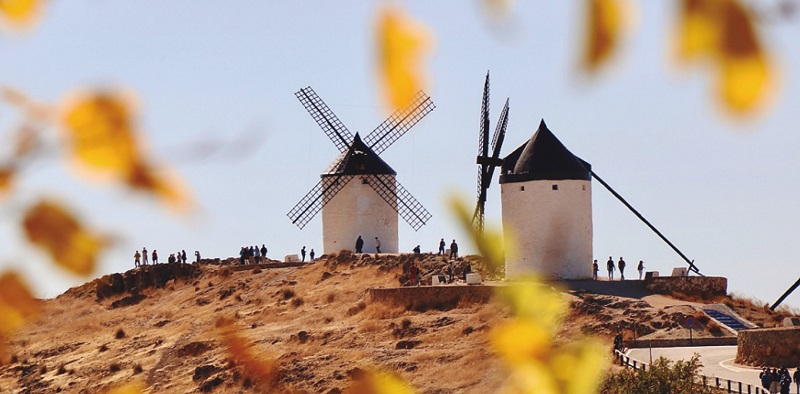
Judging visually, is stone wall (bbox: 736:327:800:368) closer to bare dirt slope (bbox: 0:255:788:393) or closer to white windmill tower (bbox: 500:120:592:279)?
bare dirt slope (bbox: 0:255:788:393)

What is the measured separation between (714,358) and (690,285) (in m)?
8.59

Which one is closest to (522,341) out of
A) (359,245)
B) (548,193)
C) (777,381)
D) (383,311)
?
(777,381)

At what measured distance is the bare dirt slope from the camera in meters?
31.8

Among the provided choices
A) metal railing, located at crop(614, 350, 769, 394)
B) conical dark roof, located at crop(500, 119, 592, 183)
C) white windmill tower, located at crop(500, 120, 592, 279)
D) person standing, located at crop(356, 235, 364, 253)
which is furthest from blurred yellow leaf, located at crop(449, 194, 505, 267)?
person standing, located at crop(356, 235, 364, 253)

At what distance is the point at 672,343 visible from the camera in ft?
102

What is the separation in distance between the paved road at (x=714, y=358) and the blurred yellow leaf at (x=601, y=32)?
23.9m

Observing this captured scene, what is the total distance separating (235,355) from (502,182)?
35696 millimetres

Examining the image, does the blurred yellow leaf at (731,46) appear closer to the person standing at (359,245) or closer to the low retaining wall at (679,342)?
the low retaining wall at (679,342)

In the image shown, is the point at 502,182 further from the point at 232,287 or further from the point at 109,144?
the point at 109,144

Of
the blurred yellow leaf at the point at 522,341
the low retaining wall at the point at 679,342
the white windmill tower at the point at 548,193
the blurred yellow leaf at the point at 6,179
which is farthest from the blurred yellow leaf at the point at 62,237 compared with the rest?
the white windmill tower at the point at 548,193

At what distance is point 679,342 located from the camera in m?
31.1

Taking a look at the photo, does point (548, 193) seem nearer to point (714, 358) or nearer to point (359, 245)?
point (714, 358)

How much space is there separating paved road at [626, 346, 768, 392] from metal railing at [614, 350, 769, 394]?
56cm

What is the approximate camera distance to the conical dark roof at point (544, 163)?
3744cm
